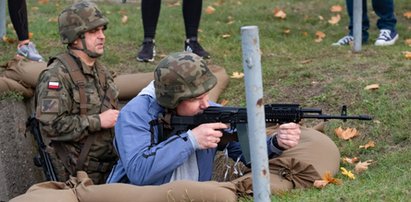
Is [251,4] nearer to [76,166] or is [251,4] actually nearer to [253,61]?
[76,166]

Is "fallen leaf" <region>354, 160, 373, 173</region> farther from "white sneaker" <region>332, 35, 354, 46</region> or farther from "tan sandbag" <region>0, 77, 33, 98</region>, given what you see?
"white sneaker" <region>332, 35, 354, 46</region>

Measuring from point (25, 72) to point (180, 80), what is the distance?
271 centimetres

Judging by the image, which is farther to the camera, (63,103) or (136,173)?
(63,103)

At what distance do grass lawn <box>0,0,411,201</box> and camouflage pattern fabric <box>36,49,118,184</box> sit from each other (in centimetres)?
152

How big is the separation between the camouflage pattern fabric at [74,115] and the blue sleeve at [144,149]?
0.91m

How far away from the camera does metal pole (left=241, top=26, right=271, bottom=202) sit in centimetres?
311

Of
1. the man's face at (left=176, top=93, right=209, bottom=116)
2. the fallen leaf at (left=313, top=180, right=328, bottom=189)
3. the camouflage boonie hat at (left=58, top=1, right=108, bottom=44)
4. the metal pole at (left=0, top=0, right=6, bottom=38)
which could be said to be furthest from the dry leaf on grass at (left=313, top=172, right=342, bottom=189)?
the metal pole at (left=0, top=0, right=6, bottom=38)

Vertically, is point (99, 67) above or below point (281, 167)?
above

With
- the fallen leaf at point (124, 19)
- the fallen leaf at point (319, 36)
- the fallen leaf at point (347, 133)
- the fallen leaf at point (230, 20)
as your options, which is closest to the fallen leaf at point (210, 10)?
the fallen leaf at point (230, 20)

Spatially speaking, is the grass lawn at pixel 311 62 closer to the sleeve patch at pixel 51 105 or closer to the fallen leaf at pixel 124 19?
the fallen leaf at pixel 124 19

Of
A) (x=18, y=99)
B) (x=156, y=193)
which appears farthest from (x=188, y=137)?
(x=18, y=99)

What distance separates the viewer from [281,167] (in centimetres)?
460

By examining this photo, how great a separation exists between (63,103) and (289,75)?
237 cm

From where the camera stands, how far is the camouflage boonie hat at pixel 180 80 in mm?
4215
